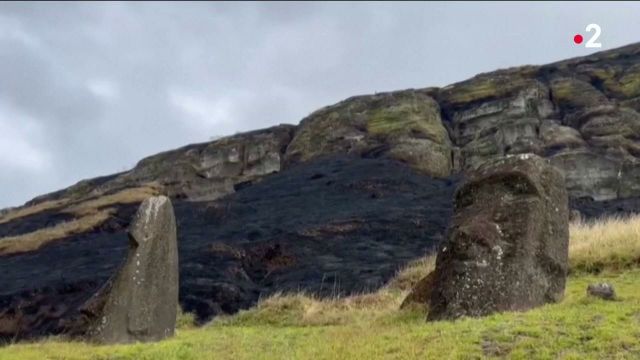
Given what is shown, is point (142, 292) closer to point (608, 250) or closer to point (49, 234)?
point (608, 250)

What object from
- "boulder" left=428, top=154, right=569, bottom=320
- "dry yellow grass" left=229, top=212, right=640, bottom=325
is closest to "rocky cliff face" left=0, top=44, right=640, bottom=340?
"dry yellow grass" left=229, top=212, right=640, bottom=325

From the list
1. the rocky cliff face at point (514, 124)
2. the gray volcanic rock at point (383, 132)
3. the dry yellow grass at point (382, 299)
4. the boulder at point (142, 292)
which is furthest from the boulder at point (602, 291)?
the gray volcanic rock at point (383, 132)

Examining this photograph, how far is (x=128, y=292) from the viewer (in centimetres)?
1884

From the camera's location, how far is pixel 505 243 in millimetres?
17234

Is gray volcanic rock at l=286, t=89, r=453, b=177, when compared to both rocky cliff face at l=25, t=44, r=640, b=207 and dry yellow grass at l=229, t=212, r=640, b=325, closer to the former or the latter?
rocky cliff face at l=25, t=44, r=640, b=207

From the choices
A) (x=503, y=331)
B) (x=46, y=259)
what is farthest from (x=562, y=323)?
(x=46, y=259)

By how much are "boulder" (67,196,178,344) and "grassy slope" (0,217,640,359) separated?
708 millimetres

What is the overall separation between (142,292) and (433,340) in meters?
7.51

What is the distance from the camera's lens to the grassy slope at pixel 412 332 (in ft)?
43.1

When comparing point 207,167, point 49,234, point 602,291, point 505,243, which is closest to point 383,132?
point 207,167

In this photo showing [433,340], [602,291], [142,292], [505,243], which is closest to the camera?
[433,340]

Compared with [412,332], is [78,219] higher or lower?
higher

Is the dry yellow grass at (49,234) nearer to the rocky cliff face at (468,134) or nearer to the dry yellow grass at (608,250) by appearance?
the rocky cliff face at (468,134)

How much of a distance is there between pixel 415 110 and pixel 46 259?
128 feet
